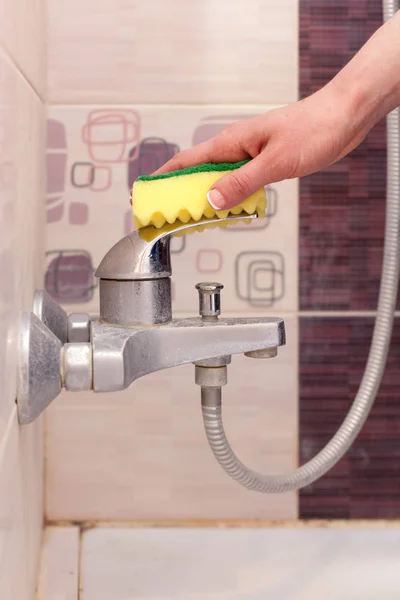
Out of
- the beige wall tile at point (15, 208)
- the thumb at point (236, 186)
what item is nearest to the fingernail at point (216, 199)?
the thumb at point (236, 186)

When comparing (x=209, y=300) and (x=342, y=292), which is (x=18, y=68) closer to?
(x=209, y=300)

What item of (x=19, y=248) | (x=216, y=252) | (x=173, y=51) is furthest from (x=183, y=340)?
(x=173, y=51)

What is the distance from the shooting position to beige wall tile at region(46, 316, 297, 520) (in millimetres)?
766

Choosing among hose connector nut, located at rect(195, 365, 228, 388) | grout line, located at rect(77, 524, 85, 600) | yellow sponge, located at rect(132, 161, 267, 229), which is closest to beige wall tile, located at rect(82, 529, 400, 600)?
grout line, located at rect(77, 524, 85, 600)

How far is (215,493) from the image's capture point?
78 cm

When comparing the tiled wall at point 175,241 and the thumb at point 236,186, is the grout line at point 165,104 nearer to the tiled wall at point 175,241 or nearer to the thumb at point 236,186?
the tiled wall at point 175,241

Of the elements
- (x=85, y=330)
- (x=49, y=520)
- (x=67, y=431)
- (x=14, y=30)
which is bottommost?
(x=49, y=520)

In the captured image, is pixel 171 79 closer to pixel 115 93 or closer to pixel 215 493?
pixel 115 93

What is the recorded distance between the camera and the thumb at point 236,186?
18.5 inches

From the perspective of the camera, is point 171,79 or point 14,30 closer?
point 14,30

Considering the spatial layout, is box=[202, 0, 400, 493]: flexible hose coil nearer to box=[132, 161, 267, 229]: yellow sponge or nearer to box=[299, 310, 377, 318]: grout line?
box=[299, 310, 377, 318]: grout line

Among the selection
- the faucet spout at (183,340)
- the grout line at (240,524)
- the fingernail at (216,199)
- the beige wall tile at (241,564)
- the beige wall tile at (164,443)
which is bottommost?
the beige wall tile at (241,564)

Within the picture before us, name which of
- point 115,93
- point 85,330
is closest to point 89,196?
point 115,93

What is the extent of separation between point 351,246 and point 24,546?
0.46 meters
